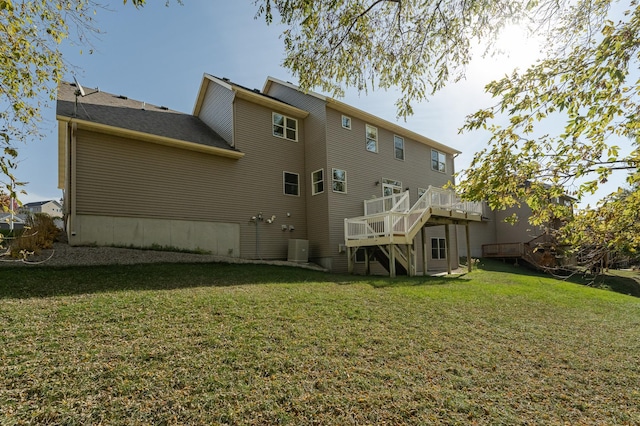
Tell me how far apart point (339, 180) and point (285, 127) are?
10.7ft

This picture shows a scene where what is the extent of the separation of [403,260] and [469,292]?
342 centimetres

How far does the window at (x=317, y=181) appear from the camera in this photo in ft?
45.7

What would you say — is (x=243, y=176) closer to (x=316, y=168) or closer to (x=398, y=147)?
(x=316, y=168)

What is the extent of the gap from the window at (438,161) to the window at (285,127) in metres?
8.35

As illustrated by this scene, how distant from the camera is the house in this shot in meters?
10.4

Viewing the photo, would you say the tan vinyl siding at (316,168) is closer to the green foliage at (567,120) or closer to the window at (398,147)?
the window at (398,147)

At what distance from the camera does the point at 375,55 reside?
17.9 ft

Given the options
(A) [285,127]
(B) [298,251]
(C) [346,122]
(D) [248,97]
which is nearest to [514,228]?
(C) [346,122]

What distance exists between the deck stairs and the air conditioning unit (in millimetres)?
1807

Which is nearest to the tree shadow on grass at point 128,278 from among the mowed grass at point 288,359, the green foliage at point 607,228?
the mowed grass at point 288,359

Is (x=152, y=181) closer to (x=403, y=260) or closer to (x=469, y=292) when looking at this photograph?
(x=403, y=260)

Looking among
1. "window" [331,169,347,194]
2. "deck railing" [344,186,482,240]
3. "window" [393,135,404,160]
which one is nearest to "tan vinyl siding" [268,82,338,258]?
"window" [331,169,347,194]

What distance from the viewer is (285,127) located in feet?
47.6

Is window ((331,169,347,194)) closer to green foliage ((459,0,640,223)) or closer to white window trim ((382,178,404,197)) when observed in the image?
white window trim ((382,178,404,197))
